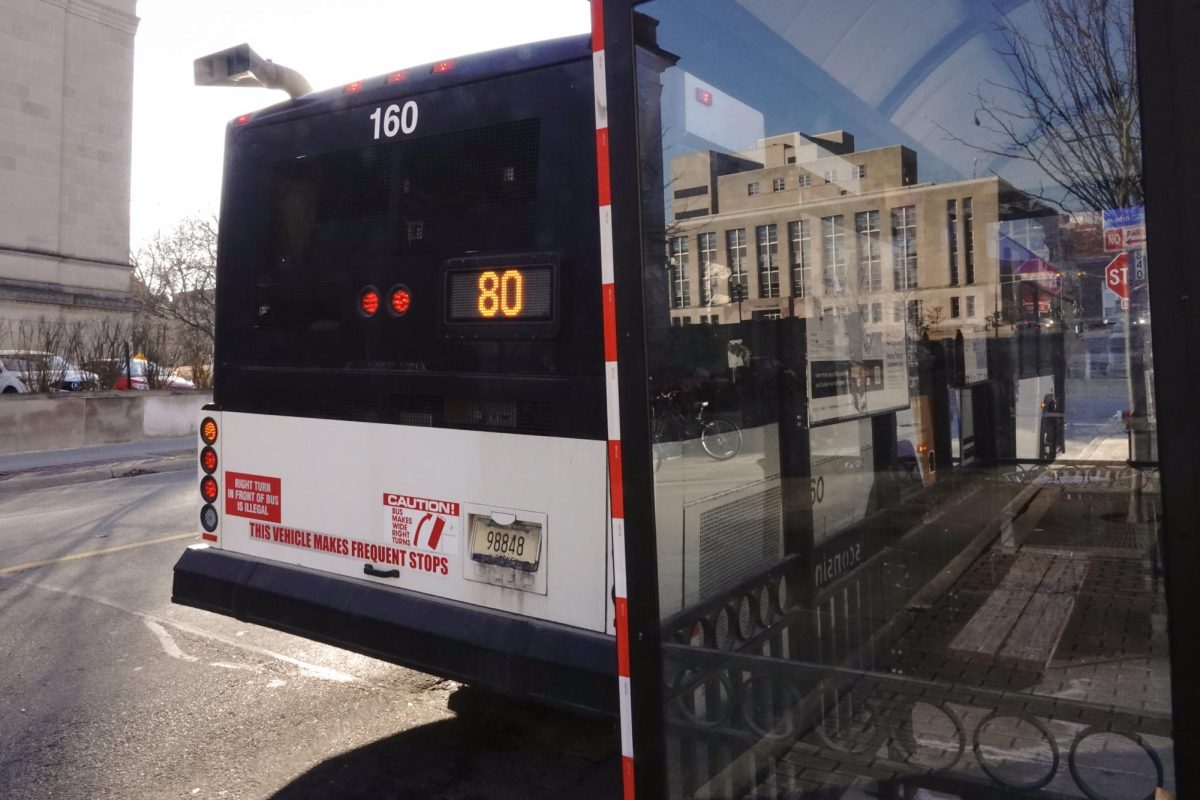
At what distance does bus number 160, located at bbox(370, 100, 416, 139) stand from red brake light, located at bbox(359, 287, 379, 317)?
0.66 m

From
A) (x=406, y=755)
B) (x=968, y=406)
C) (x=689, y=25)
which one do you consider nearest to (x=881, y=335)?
(x=968, y=406)

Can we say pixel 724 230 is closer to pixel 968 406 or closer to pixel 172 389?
pixel 968 406

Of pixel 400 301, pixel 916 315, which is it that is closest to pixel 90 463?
pixel 400 301

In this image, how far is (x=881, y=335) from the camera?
3.82 metres

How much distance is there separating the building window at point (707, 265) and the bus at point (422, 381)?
603 mm

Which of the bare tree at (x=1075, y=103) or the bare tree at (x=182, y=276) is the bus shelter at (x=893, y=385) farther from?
the bare tree at (x=182, y=276)

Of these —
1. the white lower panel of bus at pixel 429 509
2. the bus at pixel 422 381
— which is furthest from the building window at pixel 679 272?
the white lower panel of bus at pixel 429 509

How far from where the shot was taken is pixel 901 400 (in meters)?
4.14

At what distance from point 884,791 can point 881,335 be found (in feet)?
6.20

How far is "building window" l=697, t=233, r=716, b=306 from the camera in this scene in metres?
2.63

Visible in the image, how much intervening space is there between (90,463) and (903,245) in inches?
574

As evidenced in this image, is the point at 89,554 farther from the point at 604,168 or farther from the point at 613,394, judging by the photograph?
the point at 604,168

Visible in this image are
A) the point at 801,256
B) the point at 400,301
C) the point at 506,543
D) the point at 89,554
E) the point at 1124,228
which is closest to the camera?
the point at 1124,228

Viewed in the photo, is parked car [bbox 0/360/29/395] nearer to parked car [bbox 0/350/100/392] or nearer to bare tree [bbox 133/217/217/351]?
parked car [bbox 0/350/100/392]
